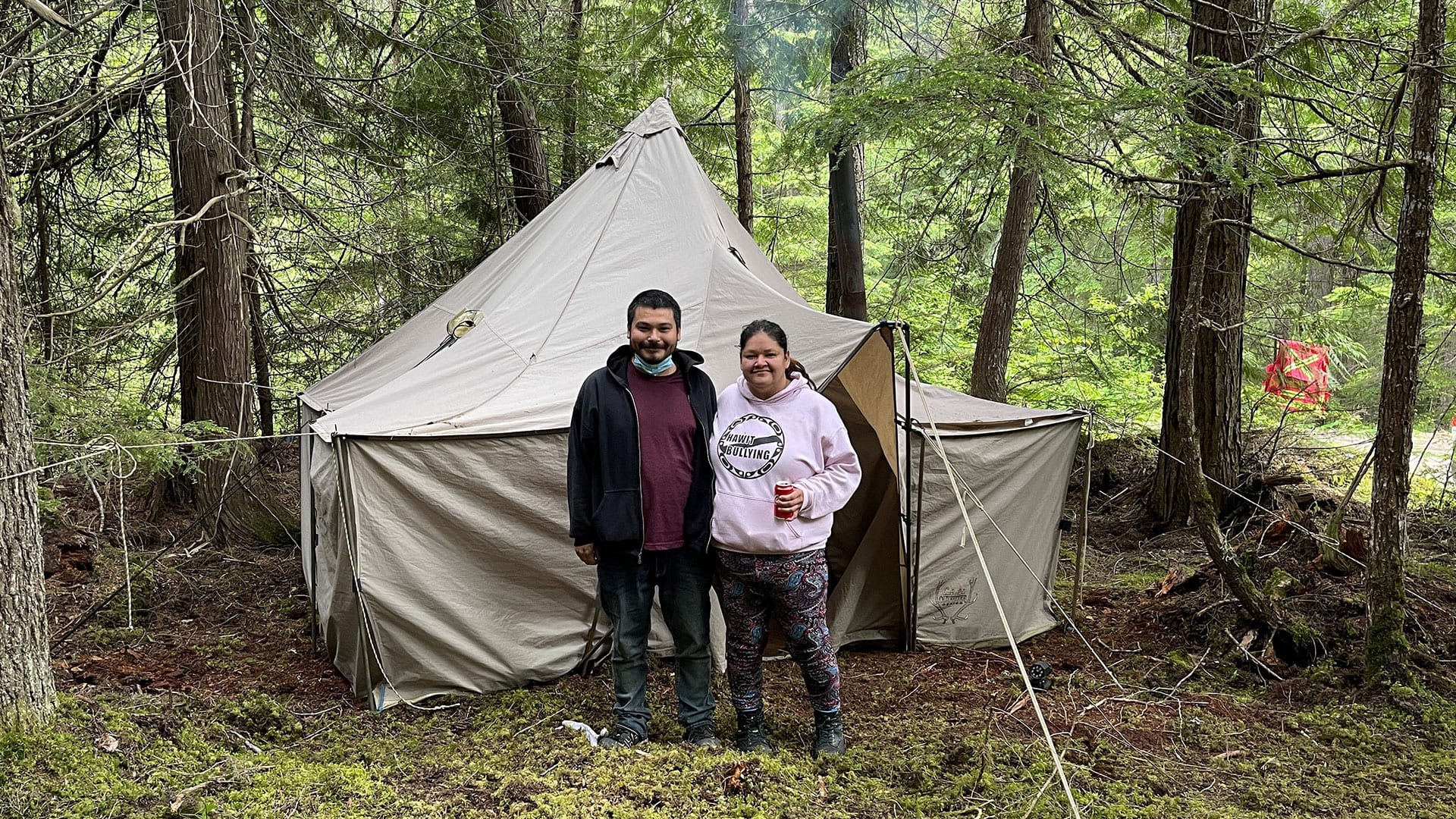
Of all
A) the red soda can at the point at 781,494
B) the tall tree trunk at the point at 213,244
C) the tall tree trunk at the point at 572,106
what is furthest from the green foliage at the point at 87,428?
the tall tree trunk at the point at 572,106

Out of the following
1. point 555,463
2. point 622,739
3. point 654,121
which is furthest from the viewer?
point 654,121

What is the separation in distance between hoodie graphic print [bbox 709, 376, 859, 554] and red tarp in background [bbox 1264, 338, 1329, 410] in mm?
4793

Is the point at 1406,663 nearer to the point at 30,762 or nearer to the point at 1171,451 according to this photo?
the point at 1171,451

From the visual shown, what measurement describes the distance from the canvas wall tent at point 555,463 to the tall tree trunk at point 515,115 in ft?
7.06

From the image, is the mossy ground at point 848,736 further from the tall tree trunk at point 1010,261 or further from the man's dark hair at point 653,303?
the tall tree trunk at point 1010,261

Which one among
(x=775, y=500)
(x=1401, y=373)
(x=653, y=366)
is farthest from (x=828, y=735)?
(x=1401, y=373)

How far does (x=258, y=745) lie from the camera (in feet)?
11.3

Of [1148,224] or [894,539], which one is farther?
[1148,224]

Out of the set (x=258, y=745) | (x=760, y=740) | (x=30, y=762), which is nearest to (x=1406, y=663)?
(x=760, y=740)

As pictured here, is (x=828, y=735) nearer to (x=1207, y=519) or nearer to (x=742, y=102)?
(x=1207, y=519)

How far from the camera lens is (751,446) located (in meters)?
3.14

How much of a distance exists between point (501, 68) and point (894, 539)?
5.08m

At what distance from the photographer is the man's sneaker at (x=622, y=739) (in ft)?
10.9

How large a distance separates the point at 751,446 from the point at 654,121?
11.1 ft
